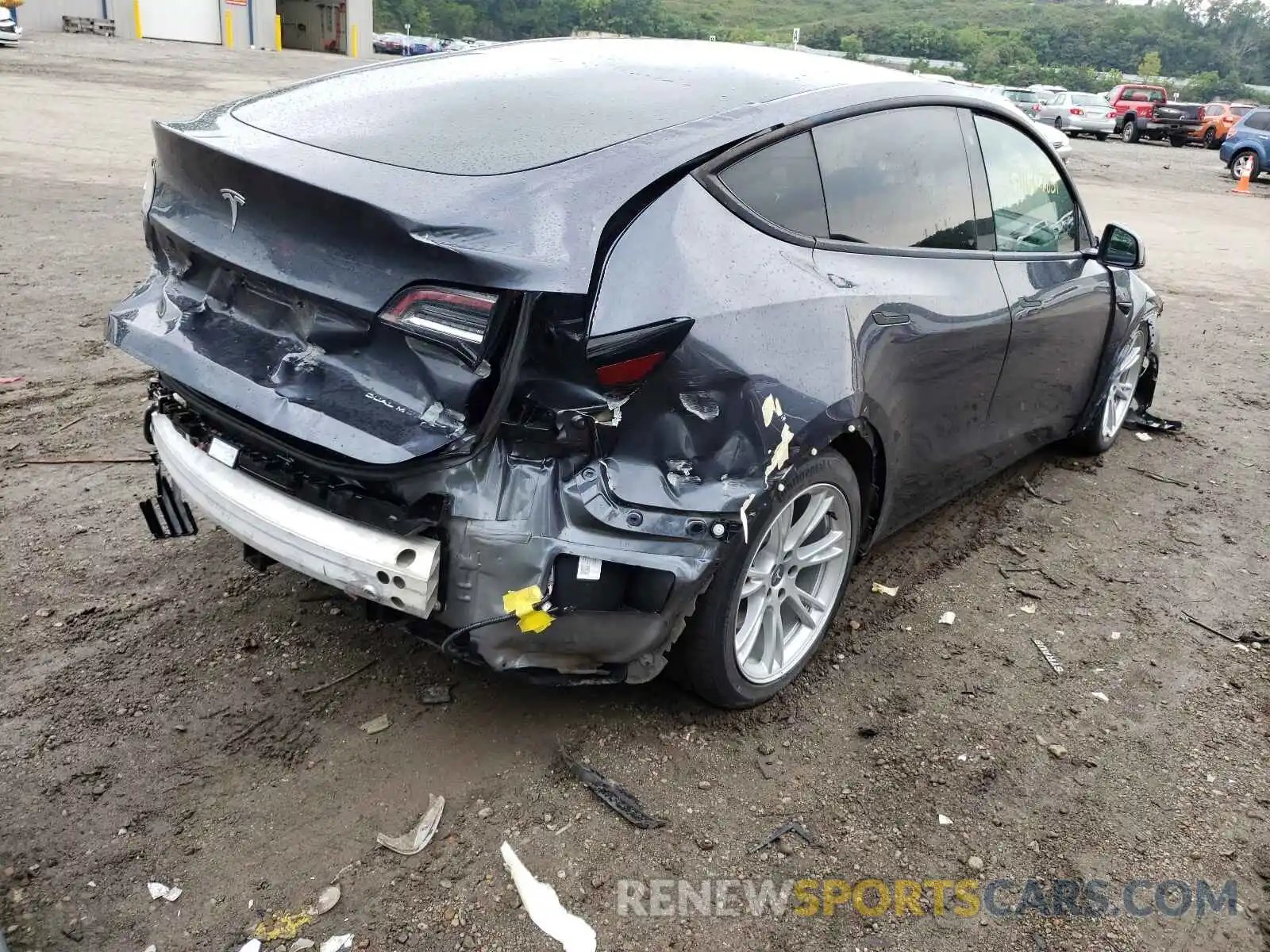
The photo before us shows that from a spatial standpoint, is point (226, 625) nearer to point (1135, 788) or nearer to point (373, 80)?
point (373, 80)

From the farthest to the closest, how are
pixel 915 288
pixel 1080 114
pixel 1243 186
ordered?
pixel 1080 114
pixel 1243 186
pixel 915 288

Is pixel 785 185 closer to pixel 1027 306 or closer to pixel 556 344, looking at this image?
pixel 556 344

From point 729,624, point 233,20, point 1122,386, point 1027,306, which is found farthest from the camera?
point 233,20

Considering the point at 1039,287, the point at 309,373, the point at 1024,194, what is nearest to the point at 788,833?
the point at 309,373

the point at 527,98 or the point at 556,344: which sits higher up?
the point at 527,98

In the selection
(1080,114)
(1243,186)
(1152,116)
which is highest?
(1152,116)

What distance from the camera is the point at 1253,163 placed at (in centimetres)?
2239

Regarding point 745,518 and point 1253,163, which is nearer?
point 745,518

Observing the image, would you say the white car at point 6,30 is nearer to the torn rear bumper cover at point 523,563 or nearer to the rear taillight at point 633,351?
the torn rear bumper cover at point 523,563

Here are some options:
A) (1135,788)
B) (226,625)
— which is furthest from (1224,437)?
(226,625)

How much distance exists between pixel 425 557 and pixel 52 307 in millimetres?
4963

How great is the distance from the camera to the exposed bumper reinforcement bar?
2225 millimetres

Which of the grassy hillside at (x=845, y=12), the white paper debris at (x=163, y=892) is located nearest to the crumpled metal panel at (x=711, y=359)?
the white paper debris at (x=163, y=892)

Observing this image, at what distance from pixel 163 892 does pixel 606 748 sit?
111 centimetres
